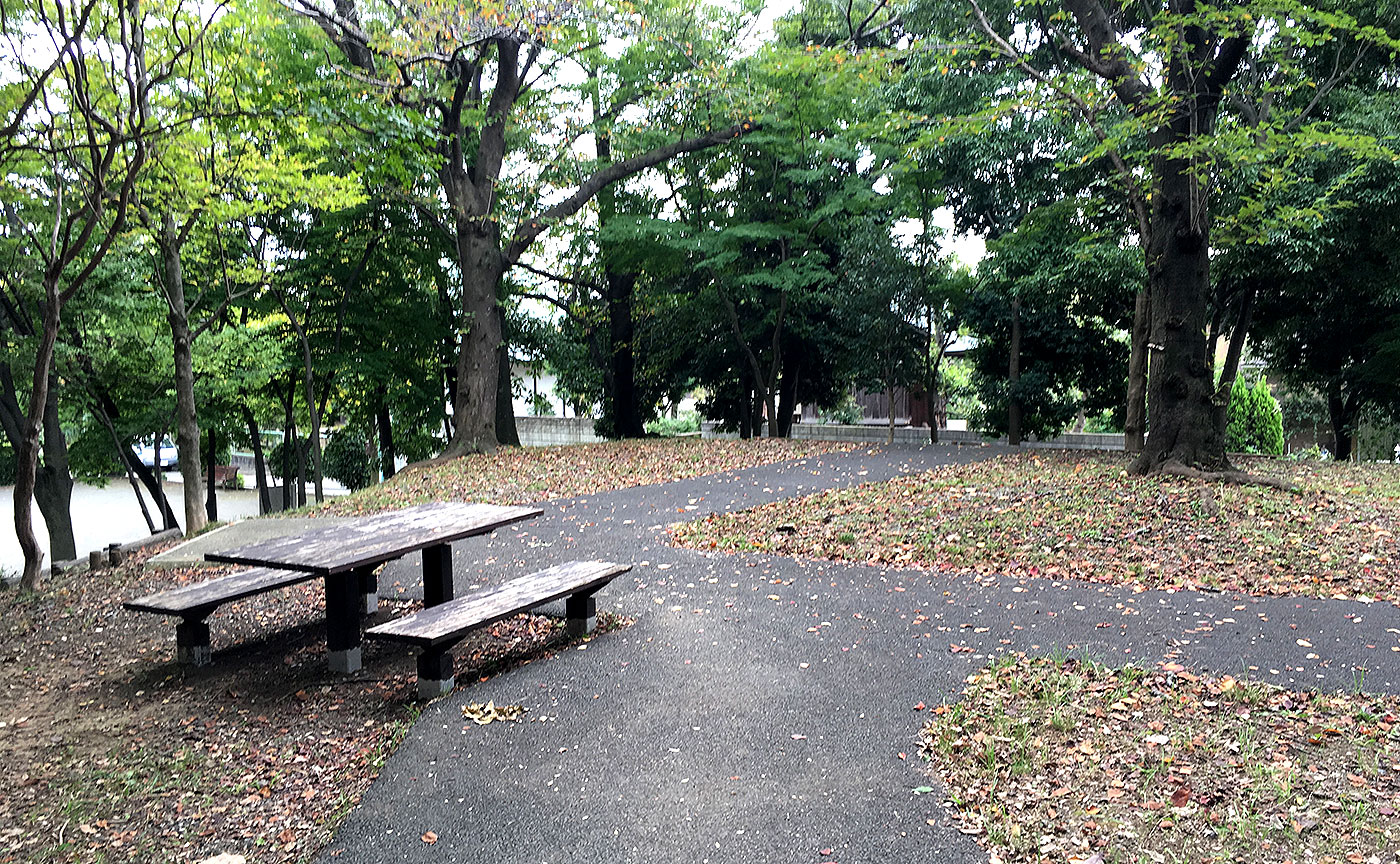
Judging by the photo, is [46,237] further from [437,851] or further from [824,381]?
[824,381]

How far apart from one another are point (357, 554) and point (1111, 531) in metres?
5.95

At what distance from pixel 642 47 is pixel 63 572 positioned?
11852mm

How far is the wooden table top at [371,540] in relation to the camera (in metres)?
4.91

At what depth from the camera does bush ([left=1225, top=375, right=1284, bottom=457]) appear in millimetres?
18203

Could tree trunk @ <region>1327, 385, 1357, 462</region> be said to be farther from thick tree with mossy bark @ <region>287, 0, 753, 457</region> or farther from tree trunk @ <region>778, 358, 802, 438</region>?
thick tree with mossy bark @ <region>287, 0, 753, 457</region>

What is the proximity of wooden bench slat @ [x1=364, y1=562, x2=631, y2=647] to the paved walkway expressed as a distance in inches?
13.7

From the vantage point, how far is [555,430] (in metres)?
32.1

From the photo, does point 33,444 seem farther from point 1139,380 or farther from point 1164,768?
point 1139,380

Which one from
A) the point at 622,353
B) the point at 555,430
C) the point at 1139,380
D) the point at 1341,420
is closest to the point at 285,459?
the point at 622,353

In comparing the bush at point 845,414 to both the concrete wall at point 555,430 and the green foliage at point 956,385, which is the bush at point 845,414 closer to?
the green foliage at point 956,385

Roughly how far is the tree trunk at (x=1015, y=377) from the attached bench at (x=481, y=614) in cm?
1285

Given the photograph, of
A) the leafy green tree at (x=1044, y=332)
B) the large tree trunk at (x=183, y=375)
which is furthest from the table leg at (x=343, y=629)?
the leafy green tree at (x=1044, y=332)

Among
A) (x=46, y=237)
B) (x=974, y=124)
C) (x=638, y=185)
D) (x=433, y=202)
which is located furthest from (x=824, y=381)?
(x=46, y=237)

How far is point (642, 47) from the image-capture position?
16.4 meters
